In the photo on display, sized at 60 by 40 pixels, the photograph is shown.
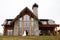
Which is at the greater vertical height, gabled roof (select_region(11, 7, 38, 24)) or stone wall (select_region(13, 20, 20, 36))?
gabled roof (select_region(11, 7, 38, 24))

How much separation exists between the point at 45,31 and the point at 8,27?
236 inches

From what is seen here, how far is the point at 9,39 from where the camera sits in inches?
457

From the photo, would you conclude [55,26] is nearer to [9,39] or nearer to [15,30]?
[15,30]

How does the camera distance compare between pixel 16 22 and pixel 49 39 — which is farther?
pixel 16 22

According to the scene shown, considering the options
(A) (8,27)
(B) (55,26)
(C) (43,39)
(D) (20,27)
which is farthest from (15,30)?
(C) (43,39)

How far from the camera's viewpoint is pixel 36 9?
2144 cm

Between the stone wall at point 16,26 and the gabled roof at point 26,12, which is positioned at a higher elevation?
the gabled roof at point 26,12

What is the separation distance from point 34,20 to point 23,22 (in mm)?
1647

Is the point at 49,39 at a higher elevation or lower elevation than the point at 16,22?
lower

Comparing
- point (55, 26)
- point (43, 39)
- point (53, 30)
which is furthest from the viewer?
point (53, 30)

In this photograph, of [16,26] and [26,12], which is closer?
[16,26]

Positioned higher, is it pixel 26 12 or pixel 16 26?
pixel 26 12

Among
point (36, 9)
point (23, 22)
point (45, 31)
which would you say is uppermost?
point (36, 9)

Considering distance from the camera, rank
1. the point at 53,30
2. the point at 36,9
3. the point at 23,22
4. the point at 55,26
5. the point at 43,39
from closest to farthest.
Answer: the point at 43,39 < the point at 23,22 < the point at 55,26 < the point at 53,30 < the point at 36,9
